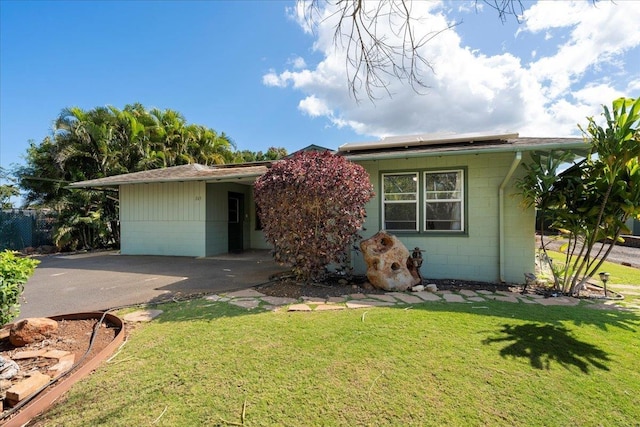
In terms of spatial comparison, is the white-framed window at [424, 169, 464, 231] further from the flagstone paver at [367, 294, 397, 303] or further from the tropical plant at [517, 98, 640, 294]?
the flagstone paver at [367, 294, 397, 303]

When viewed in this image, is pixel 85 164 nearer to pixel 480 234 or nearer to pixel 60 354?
pixel 60 354

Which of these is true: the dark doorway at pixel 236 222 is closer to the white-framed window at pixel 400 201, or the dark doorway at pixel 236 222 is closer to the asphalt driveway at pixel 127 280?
the asphalt driveway at pixel 127 280

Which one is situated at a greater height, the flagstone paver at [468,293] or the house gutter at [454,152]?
A: the house gutter at [454,152]

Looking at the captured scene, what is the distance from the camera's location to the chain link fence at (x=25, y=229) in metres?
12.1

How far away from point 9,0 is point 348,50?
6.75 meters

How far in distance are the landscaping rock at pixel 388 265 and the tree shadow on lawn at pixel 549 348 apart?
217 centimetres

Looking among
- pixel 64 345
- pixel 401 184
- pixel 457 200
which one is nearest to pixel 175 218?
pixel 64 345

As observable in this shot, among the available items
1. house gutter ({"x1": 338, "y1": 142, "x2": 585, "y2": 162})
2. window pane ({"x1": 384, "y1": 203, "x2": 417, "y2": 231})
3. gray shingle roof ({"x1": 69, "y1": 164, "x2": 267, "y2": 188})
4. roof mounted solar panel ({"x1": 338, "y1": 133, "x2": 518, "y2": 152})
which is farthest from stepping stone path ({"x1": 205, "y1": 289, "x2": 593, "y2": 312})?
gray shingle roof ({"x1": 69, "y1": 164, "x2": 267, "y2": 188})

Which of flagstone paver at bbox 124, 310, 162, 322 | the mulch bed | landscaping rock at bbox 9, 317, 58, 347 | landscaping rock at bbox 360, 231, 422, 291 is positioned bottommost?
the mulch bed

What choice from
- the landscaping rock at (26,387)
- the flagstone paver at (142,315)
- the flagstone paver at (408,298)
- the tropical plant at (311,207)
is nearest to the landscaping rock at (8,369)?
the landscaping rock at (26,387)

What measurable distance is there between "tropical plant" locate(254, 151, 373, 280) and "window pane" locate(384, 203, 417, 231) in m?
1.70

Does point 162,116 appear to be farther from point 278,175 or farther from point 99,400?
point 99,400

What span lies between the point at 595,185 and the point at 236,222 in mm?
10383

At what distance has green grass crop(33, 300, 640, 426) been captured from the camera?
2.17 m
